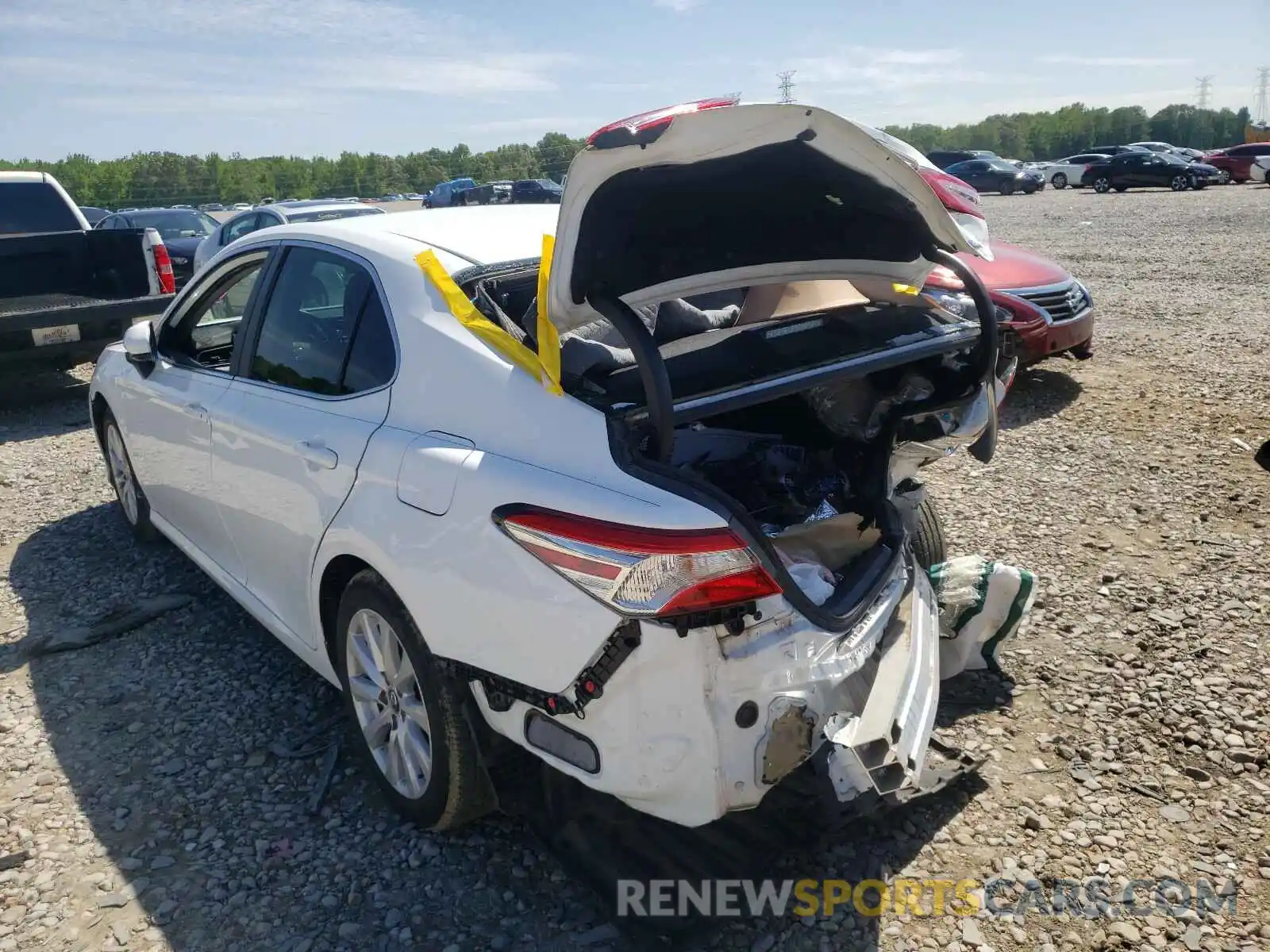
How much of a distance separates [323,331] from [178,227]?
14.3m

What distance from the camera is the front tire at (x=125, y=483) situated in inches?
195

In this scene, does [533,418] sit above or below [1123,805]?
above

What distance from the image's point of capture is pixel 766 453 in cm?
309

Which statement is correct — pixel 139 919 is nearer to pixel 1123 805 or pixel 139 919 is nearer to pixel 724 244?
pixel 724 244

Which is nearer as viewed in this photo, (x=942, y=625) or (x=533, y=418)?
(x=533, y=418)

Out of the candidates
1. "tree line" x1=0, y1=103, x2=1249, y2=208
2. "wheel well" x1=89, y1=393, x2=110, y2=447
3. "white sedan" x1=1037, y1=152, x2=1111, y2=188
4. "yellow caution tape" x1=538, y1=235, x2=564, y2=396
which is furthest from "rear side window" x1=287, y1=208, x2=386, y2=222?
"white sedan" x1=1037, y1=152, x2=1111, y2=188

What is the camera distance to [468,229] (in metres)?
3.28

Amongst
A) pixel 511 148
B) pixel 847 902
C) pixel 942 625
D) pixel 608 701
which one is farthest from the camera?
pixel 511 148

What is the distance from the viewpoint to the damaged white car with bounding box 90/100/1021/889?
2.18m

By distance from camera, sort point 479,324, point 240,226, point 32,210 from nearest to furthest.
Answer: point 479,324
point 32,210
point 240,226

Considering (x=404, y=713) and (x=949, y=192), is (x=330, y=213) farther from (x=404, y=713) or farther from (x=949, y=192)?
(x=949, y=192)

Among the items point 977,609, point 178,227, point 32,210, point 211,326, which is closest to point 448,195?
point 178,227

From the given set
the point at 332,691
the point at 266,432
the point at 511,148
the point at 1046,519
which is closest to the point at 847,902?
the point at 332,691

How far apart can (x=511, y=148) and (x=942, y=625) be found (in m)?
55.8
